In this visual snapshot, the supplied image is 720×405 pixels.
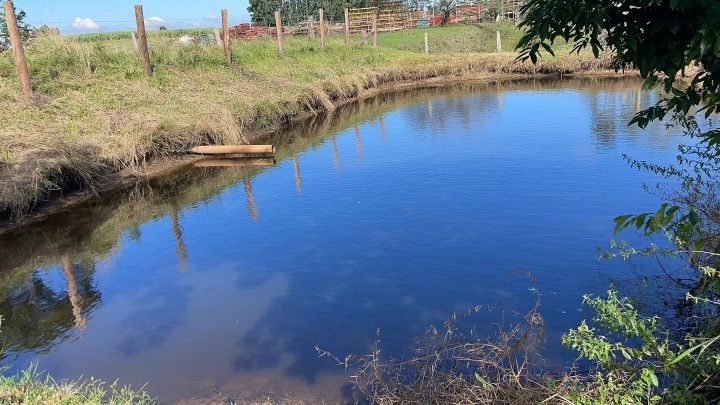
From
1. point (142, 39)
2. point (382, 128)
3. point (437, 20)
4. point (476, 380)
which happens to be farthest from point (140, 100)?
point (437, 20)

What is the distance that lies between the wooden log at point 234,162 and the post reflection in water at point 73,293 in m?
5.38

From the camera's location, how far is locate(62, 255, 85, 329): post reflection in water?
6668 mm

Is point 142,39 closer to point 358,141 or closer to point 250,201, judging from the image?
point 358,141

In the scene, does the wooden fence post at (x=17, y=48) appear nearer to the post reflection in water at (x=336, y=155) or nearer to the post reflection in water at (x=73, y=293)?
the post reflection in water at (x=73, y=293)

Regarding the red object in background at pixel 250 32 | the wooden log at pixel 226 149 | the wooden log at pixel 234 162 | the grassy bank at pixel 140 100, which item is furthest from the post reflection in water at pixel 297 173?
the red object in background at pixel 250 32

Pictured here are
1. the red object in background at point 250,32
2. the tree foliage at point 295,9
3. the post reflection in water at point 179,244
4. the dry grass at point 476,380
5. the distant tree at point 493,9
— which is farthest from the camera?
the tree foliage at point 295,9

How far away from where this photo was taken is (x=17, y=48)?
1303 cm

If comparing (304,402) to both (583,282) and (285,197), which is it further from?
(285,197)

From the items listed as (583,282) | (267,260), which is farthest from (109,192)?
(583,282)

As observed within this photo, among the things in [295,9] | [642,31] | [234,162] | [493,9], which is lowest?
[234,162]

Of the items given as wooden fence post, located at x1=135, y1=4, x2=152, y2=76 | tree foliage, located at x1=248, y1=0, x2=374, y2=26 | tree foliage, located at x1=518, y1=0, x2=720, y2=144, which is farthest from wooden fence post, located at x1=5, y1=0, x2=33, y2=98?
tree foliage, located at x1=248, y1=0, x2=374, y2=26

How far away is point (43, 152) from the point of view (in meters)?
10.4

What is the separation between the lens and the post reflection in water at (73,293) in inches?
263

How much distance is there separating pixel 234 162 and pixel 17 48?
5.46m
